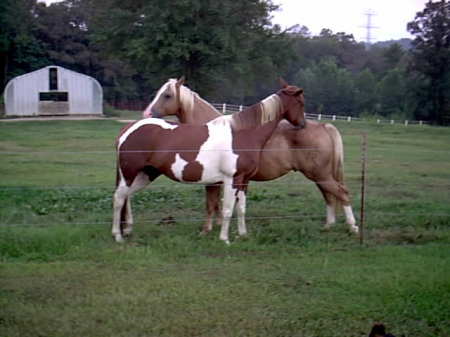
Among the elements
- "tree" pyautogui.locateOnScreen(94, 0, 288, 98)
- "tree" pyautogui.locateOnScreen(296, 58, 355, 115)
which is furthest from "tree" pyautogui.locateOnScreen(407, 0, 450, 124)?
"tree" pyautogui.locateOnScreen(94, 0, 288, 98)

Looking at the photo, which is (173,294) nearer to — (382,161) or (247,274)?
(247,274)

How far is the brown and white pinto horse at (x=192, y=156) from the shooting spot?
711cm

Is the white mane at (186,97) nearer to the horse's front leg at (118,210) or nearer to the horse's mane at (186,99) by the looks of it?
the horse's mane at (186,99)

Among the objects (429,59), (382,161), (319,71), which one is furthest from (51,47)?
(382,161)

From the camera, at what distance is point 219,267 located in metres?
6.06

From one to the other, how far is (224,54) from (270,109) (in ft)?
56.7

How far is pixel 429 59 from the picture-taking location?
35.3m

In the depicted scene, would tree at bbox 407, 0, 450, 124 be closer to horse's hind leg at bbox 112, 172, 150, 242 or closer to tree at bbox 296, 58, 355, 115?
tree at bbox 296, 58, 355, 115

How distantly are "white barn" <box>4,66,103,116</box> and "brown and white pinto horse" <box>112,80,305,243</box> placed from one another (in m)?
28.5

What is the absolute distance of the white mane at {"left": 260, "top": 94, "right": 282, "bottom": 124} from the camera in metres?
7.47

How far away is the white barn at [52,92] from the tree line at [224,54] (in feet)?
9.42

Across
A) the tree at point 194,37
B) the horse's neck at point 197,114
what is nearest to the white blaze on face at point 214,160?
the horse's neck at point 197,114

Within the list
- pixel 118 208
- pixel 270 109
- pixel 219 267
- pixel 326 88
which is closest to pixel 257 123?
pixel 270 109

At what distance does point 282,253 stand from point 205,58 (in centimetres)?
1945
